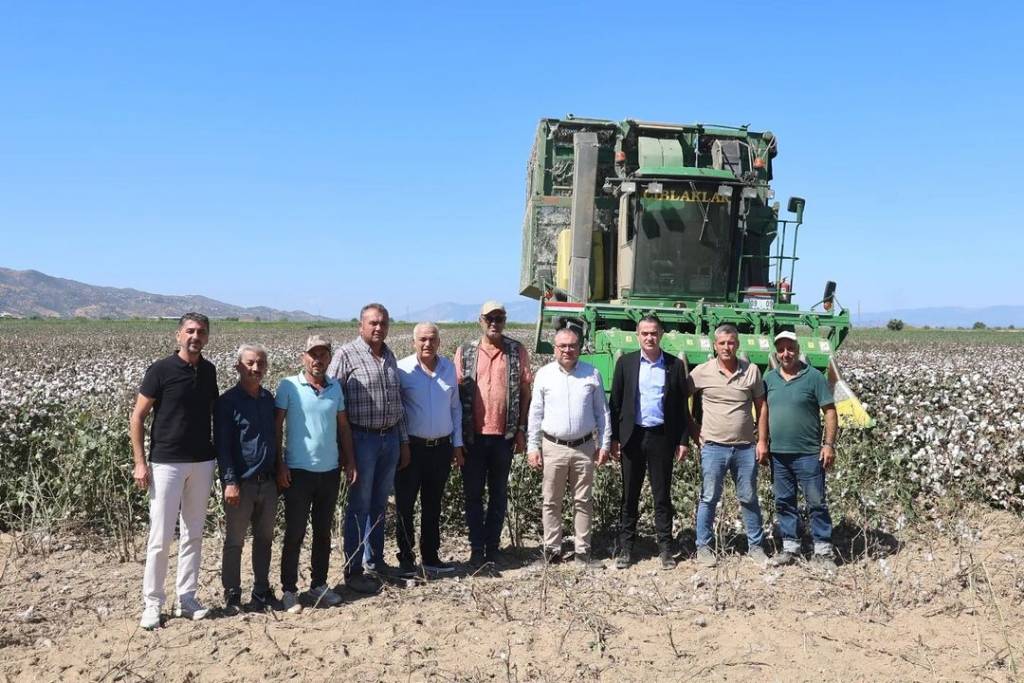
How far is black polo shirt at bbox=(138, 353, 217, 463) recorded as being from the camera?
486 cm

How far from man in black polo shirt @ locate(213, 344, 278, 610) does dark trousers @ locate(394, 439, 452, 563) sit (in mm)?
1034

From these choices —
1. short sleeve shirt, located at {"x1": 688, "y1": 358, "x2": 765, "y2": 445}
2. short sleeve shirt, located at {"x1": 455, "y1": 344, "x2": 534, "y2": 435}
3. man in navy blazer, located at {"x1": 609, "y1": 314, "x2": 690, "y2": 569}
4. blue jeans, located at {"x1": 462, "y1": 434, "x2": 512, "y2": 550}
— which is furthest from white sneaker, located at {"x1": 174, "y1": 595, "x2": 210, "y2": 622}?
short sleeve shirt, located at {"x1": 688, "y1": 358, "x2": 765, "y2": 445}

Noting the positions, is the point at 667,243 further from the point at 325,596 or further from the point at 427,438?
Result: the point at 325,596

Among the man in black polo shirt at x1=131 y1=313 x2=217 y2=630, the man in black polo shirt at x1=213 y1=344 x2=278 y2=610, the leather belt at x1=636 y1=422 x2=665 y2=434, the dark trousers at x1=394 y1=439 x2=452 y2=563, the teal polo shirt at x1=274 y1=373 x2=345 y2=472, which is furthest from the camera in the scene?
the leather belt at x1=636 y1=422 x2=665 y2=434

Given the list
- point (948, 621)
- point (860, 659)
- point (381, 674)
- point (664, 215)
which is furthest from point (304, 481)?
point (664, 215)

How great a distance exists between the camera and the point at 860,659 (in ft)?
14.6

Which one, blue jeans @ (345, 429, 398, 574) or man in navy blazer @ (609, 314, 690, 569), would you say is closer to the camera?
blue jeans @ (345, 429, 398, 574)

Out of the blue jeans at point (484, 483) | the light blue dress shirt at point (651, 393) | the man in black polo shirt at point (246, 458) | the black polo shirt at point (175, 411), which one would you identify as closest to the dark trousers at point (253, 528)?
the man in black polo shirt at point (246, 458)

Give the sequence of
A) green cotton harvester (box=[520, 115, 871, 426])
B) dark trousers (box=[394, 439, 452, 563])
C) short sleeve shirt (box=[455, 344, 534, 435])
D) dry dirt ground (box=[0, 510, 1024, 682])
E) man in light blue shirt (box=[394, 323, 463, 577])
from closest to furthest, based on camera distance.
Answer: dry dirt ground (box=[0, 510, 1024, 682]), man in light blue shirt (box=[394, 323, 463, 577]), dark trousers (box=[394, 439, 452, 563]), short sleeve shirt (box=[455, 344, 534, 435]), green cotton harvester (box=[520, 115, 871, 426])

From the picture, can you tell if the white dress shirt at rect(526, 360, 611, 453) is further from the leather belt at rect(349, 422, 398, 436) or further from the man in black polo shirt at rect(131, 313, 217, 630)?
the man in black polo shirt at rect(131, 313, 217, 630)

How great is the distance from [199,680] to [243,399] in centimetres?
162

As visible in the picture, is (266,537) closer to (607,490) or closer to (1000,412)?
(607,490)

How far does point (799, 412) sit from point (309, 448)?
3515 millimetres

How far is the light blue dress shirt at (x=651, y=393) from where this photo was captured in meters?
6.11
